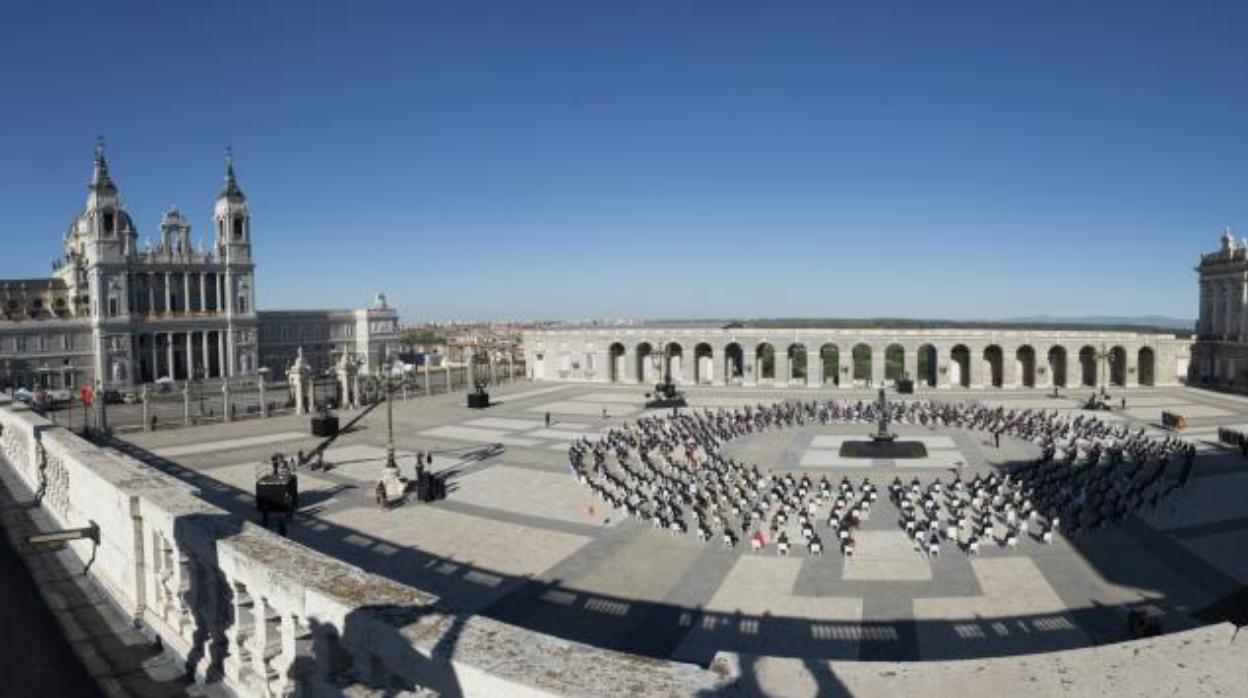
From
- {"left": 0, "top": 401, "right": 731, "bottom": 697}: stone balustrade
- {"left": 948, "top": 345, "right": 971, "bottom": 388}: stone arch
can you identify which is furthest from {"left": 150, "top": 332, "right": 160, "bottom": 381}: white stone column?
{"left": 948, "top": 345, "right": 971, "bottom": 388}: stone arch

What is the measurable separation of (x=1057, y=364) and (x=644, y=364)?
39105 millimetres

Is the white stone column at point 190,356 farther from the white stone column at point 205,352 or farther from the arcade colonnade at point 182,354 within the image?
the white stone column at point 205,352

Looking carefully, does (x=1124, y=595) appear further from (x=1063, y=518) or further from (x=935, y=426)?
(x=935, y=426)

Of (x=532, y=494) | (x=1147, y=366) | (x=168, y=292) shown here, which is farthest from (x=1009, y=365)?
(x=168, y=292)

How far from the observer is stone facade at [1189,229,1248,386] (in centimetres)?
6688

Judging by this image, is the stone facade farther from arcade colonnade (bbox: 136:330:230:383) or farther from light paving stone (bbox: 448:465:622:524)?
arcade colonnade (bbox: 136:330:230:383)

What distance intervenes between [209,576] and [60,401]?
63007 mm

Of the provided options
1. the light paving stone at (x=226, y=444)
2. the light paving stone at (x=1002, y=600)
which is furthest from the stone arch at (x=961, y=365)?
the light paving stone at (x=226, y=444)

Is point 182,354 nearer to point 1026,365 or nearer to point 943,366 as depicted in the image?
point 943,366

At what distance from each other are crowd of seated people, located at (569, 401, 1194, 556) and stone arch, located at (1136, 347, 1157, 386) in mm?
35557

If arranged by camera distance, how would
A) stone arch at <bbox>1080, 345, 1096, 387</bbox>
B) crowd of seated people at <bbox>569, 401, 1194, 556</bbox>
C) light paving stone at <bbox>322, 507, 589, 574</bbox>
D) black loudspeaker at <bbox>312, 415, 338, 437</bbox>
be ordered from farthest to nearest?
stone arch at <bbox>1080, 345, 1096, 387</bbox>
black loudspeaker at <bbox>312, 415, 338, 437</bbox>
crowd of seated people at <bbox>569, 401, 1194, 556</bbox>
light paving stone at <bbox>322, 507, 589, 574</bbox>

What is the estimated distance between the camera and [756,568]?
2025 centimetres

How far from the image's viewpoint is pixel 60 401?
2350 inches

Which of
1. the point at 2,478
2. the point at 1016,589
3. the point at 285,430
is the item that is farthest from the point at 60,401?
the point at 1016,589
